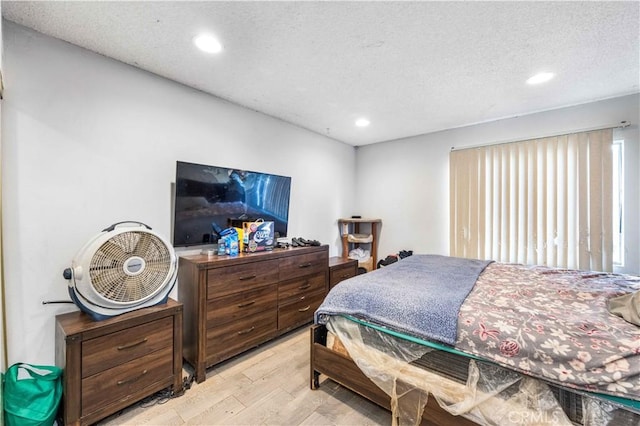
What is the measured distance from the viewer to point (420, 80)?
227 cm

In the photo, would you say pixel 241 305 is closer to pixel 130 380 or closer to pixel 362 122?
pixel 130 380

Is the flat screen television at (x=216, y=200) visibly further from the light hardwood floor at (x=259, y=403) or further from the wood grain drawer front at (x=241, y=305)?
the light hardwood floor at (x=259, y=403)

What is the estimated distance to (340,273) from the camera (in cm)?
341

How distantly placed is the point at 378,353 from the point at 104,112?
8.36 ft

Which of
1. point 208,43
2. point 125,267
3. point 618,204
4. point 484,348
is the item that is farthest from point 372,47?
point 618,204

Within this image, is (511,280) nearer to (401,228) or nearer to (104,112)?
(401,228)

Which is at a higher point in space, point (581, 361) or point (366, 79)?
point (366, 79)

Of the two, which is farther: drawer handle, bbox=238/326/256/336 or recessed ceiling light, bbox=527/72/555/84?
drawer handle, bbox=238/326/256/336

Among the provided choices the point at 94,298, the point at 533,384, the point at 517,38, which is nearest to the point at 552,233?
the point at 517,38

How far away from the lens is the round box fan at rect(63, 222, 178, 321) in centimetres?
154

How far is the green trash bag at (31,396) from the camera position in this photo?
138 cm

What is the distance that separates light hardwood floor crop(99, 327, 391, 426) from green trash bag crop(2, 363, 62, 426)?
0.99 ft

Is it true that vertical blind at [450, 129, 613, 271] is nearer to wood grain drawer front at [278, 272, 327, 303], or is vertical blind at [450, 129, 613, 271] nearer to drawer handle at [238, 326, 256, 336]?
wood grain drawer front at [278, 272, 327, 303]

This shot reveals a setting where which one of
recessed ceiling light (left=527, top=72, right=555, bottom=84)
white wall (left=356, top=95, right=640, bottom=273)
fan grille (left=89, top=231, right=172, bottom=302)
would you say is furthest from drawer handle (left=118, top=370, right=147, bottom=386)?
recessed ceiling light (left=527, top=72, right=555, bottom=84)
